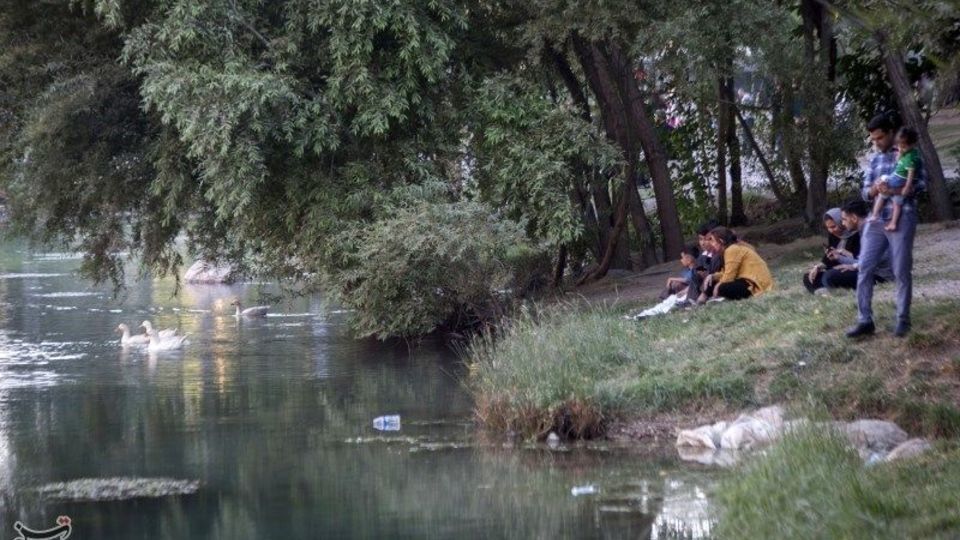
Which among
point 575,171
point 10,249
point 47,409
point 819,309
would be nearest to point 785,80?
point 575,171

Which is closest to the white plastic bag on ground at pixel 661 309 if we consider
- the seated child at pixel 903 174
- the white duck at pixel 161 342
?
the seated child at pixel 903 174

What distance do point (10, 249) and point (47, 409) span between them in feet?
119

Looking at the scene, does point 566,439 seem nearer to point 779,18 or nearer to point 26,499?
point 26,499

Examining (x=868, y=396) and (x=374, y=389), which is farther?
(x=374, y=389)

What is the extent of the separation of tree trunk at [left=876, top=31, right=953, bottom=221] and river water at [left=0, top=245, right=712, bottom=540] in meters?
8.49

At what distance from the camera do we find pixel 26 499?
11.9 meters

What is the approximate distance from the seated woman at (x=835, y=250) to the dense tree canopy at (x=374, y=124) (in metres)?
3.54

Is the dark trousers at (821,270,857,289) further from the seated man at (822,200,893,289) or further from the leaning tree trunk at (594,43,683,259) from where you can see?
the leaning tree trunk at (594,43,683,259)

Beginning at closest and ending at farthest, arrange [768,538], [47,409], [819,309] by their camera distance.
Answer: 1. [768,538]
2. [819,309]
3. [47,409]

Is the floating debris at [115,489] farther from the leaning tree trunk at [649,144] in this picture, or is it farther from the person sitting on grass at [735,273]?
the leaning tree trunk at [649,144]

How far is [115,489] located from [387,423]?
363 centimetres

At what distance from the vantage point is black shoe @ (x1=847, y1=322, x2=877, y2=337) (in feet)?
42.1

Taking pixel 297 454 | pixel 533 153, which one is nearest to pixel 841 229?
pixel 533 153

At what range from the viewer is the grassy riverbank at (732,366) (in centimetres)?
1191
